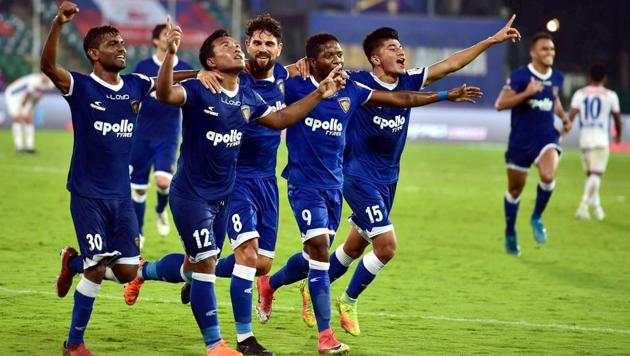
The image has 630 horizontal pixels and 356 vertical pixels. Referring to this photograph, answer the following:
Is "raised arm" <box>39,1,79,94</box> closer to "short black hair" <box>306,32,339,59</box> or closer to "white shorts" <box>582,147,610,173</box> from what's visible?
"short black hair" <box>306,32,339,59</box>

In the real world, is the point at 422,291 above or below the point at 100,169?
below

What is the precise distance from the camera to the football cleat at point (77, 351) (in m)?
7.82

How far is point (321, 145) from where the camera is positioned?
8977 millimetres

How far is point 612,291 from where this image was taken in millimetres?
11953

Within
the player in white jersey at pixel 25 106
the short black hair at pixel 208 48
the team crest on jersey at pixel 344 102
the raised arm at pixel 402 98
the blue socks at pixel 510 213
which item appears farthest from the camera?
the player in white jersey at pixel 25 106

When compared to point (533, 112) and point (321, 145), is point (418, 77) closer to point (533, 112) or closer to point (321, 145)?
point (321, 145)

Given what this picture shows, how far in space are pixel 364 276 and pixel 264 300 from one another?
32.2 inches

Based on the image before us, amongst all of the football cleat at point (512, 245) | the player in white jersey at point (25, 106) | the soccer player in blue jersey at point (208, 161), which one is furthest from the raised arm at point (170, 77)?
the player in white jersey at point (25, 106)

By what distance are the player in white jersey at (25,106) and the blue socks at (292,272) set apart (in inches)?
694

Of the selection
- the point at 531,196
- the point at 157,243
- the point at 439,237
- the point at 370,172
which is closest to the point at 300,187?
the point at 370,172

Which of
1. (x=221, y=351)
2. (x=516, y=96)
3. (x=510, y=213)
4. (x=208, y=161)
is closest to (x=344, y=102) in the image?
(x=208, y=161)

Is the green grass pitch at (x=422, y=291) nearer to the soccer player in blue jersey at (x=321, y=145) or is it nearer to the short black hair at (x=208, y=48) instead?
the soccer player in blue jersey at (x=321, y=145)

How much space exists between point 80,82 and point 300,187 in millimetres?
1861

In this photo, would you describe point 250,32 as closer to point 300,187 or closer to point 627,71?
point 300,187
